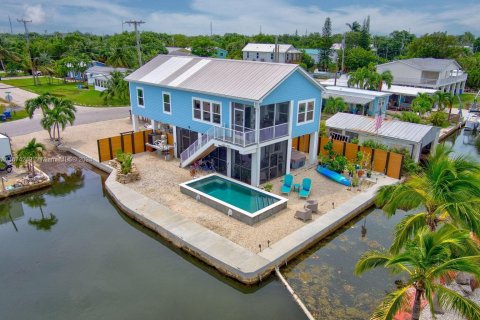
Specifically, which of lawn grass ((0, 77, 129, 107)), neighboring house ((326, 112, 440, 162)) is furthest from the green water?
lawn grass ((0, 77, 129, 107))

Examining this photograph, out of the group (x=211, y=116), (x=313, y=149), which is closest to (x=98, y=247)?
(x=211, y=116)

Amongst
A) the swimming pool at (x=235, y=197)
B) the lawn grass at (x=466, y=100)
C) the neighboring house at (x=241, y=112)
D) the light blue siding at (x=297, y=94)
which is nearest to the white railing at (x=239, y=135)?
the neighboring house at (x=241, y=112)

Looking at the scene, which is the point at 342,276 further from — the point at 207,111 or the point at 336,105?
the point at 336,105

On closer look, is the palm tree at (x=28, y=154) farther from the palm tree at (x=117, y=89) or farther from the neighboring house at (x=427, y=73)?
the neighboring house at (x=427, y=73)

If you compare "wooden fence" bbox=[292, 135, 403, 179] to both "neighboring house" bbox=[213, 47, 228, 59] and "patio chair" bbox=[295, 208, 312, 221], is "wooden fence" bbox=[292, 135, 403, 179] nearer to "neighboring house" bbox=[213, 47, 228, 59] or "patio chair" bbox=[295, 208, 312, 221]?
"patio chair" bbox=[295, 208, 312, 221]

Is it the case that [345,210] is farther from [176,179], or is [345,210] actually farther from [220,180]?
[176,179]

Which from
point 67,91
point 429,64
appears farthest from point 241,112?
point 67,91

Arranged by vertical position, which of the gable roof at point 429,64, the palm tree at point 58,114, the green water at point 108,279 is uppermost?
the gable roof at point 429,64
